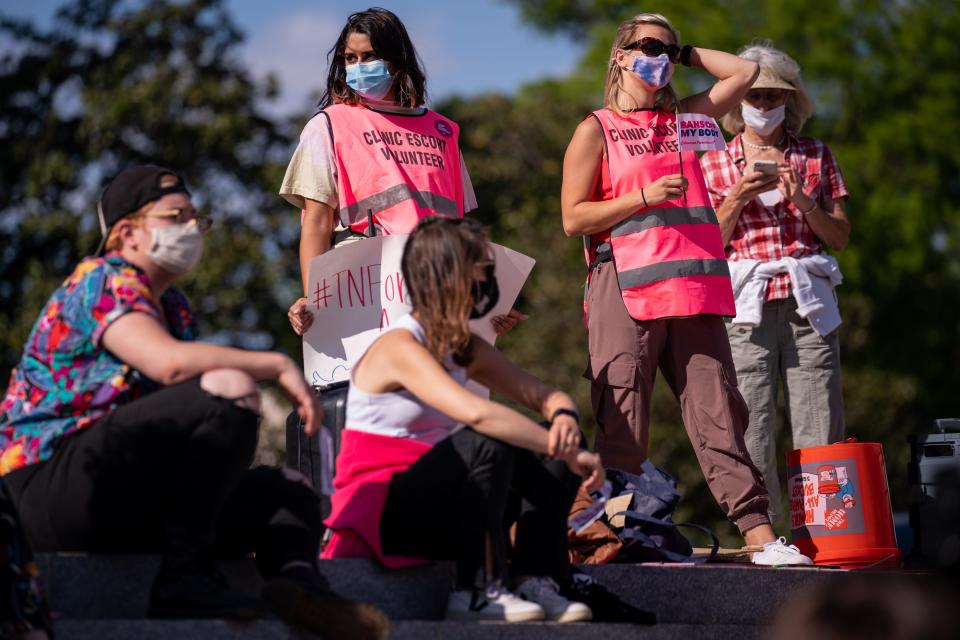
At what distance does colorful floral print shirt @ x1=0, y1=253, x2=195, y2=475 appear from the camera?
4184 mm

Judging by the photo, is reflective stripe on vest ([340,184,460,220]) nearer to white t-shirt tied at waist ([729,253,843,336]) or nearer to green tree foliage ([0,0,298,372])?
white t-shirt tied at waist ([729,253,843,336])

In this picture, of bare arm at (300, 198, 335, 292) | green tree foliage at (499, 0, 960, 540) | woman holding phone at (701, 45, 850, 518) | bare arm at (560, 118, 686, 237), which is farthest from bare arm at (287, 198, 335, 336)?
green tree foliage at (499, 0, 960, 540)

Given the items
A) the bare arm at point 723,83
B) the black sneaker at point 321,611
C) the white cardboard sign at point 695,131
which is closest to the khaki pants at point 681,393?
Result: the white cardboard sign at point 695,131

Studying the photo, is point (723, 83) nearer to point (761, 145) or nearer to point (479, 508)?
point (761, 145)

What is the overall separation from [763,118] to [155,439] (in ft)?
12.0

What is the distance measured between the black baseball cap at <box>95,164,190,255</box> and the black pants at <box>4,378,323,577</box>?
66cm

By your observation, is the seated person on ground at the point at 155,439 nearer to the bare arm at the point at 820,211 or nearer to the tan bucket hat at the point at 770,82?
the bare arm at the point at 820,211

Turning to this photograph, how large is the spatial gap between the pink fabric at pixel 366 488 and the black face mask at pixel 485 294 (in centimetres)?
48

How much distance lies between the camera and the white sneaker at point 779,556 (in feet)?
18.2

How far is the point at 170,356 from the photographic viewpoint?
4.10m

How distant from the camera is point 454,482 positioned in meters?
4.40

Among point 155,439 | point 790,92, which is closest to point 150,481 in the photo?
point 155,439

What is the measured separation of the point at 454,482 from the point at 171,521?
870 millimetres

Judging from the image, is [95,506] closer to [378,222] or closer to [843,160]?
[378,222]
